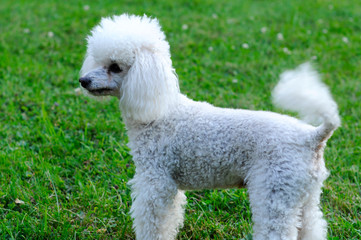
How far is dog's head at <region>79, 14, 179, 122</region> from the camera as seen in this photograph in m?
2.49

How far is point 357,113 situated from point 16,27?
16.8 ft

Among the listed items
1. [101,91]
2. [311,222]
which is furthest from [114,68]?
[311,222]

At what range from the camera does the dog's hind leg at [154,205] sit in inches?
100

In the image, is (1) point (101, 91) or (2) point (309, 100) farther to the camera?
(1) point (101, 91)

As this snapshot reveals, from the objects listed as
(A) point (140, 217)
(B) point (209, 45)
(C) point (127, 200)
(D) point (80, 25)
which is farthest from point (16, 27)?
(A) point (140, 217)

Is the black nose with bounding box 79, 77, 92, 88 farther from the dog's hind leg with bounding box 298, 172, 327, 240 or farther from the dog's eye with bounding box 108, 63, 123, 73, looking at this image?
the dog's hind leg with bounding box 298, 172, 327, 240

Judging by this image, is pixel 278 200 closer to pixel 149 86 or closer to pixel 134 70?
pixel 149 86

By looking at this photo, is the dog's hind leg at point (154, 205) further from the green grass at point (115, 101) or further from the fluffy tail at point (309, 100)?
the fluffy tail at point (309, 100)

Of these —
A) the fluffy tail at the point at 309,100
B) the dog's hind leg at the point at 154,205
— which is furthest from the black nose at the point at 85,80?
the fluffy tail at the point at 309,100

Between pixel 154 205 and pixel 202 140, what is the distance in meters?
0.53

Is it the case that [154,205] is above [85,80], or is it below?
below

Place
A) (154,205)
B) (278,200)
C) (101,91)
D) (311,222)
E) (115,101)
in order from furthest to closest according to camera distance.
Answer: (115,101) → (101,91) → (154,205) → (311,222) → (278,200)

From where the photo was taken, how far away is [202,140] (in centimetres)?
243

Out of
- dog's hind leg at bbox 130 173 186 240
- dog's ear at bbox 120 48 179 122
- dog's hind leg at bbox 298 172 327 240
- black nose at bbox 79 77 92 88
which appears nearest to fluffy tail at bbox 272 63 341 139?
dog's hind leg at bbox 298 172 327 240
